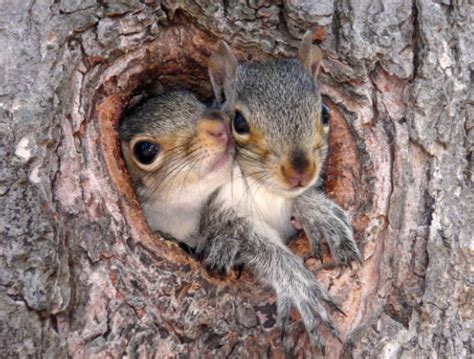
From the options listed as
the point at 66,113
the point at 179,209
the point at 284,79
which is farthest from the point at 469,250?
the point at 66,113

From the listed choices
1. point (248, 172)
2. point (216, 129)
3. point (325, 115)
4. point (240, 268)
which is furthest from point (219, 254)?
point (325, 115)

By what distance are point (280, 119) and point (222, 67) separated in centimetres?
29

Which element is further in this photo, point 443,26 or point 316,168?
point 443,26

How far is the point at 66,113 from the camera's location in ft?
5.16

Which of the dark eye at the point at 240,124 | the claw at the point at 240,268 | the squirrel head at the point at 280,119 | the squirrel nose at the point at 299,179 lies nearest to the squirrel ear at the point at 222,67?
the squirrel head at the point at 280,119

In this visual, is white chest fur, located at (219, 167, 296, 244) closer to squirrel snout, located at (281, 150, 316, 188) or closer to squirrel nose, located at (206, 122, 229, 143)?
squirrel nose, located at (206, 122, 229, 143)

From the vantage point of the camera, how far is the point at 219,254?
1.83 meters

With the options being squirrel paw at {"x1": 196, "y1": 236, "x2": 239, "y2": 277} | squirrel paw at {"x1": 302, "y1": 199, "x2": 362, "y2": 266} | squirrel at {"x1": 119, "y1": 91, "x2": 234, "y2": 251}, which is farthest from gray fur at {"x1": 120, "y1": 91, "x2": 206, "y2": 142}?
squirrel paw at {"x1": 302, "y1": 199, "x2": 362, "y2": 266}

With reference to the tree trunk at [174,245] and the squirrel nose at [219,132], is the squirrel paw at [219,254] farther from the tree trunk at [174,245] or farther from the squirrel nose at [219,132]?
the squirrel nose at [219,132]

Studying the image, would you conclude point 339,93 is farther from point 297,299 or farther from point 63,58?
point 63,58

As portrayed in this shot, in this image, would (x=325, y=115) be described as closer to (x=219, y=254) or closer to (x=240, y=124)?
(x=240, y=124)

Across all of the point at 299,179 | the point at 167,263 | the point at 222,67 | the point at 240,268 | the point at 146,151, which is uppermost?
the point at 222,67

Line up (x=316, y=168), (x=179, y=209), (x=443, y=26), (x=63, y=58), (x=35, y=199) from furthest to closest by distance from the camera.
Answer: (x=179, y=209) < (x=443, y=26) < (x=316, y=168) < (x=63, y=58) < (x=35, y=199)

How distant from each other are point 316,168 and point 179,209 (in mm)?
496
